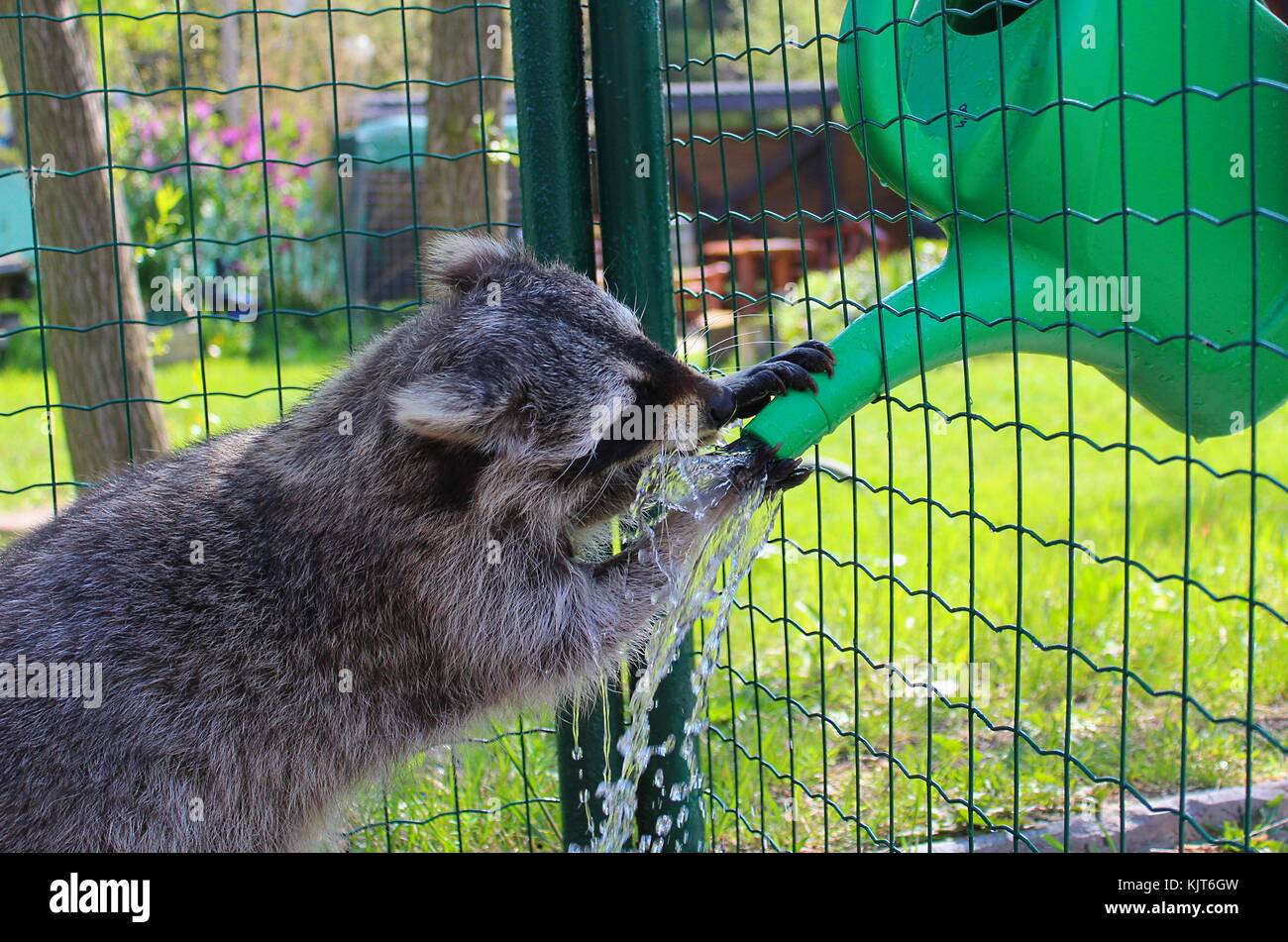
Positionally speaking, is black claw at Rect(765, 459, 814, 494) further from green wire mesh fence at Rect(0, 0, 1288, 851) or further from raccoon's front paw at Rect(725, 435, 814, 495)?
green wire mesh fence at Rect(0, 0, 1288, 851)

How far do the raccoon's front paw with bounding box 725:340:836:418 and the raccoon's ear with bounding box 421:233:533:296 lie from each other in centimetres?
69

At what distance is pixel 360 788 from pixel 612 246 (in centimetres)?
150

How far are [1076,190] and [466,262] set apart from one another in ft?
4.97

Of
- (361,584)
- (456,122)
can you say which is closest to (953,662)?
(361,584)

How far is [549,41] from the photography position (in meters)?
3.04

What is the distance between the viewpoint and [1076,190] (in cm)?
248

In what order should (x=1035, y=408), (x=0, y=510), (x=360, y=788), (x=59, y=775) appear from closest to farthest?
1. (x=59, y=775)
2. (x=360, y=788)
3. (x=0, y=510)
4. (x=1035, y=408)

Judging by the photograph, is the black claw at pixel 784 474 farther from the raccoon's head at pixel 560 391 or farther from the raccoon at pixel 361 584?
the raccoon's head at pixel 560 391

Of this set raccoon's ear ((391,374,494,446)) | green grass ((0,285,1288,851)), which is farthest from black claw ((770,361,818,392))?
raccoon's ear ((391,374,494,446))

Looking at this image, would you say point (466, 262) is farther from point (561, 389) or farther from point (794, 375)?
point (794, 375)

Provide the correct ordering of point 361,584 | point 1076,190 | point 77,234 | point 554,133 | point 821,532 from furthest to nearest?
point 77,234
point 821,532
point 554,133
point 361,584
point 1076,190

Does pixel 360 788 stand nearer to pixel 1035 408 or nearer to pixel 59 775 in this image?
pixel 59 775
